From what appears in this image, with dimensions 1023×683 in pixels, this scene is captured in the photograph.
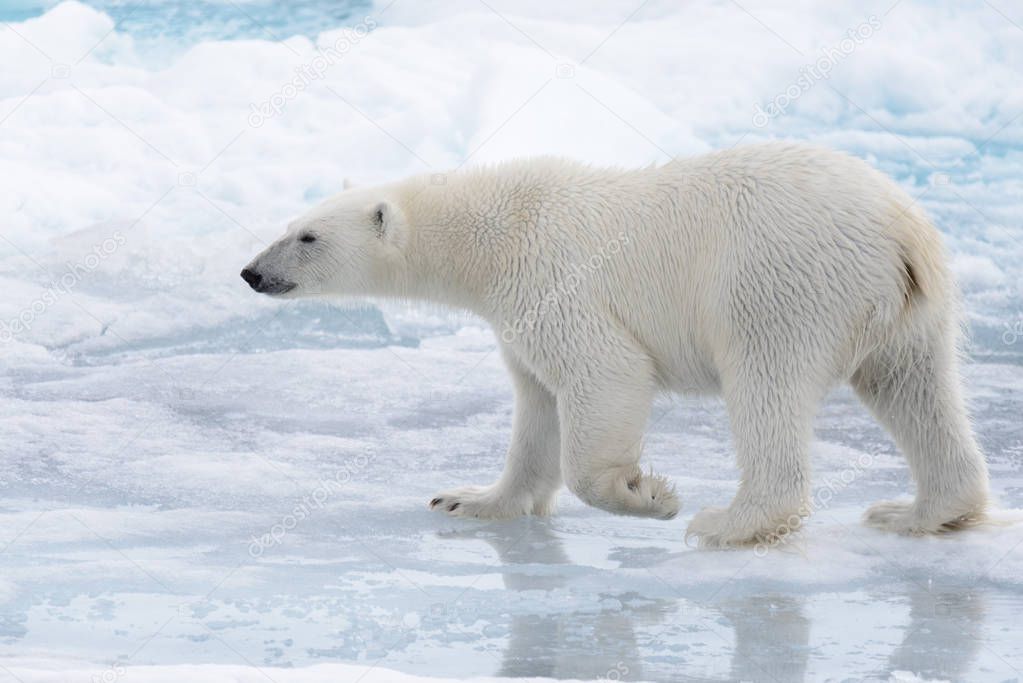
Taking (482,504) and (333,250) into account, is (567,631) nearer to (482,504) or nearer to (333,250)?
(482,504)

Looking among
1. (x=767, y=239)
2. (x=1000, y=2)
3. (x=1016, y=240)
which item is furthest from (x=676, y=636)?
(x=1000, y=2)

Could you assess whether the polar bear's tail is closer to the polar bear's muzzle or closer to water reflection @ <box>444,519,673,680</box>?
water reflection @ <box>444,519,673,680</box>

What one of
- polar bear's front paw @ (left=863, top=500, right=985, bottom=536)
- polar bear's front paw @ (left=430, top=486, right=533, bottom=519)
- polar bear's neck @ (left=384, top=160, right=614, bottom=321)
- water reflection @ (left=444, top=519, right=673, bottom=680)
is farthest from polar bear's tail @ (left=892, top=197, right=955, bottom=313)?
polar bear's front paw @ (left=430, top=486, right=533, bottom=519)

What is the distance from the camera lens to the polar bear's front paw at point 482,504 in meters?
4.66

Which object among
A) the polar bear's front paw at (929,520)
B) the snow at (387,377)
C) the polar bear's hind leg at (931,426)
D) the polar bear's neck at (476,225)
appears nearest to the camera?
the snow at (387,377)

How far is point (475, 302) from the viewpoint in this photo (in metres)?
4.47

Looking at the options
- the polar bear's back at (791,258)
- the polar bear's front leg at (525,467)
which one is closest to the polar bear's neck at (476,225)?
the polar bear's front leg at (525,467)

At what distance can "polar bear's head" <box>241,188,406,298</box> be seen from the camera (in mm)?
4480

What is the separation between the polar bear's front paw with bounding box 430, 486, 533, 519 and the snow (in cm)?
11

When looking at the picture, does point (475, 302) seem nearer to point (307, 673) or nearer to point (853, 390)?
point (853, 390)

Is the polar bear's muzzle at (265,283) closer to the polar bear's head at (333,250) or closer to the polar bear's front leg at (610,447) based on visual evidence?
the polar bear's head at (333,250)

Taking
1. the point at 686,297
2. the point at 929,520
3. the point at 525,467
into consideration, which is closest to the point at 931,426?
the point at 929,520

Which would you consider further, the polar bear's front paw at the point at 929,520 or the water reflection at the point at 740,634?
the polar bear's front paw at the point at 929,520

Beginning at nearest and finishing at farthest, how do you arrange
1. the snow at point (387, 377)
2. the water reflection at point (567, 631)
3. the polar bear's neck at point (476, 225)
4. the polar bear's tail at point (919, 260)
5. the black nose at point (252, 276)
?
the water reflection at point (567, 631) → the snow at point (387, 377) → the polar bear's tail at point (919, 260) → the polar bear's neck at point (476, 225) → the black nose at point (252, 276)
